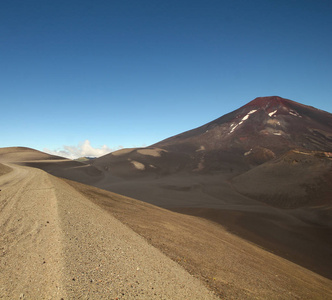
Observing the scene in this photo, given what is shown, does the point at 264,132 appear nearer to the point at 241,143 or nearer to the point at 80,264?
the point at 241,143

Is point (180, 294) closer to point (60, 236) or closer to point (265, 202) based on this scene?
point (60, 236)

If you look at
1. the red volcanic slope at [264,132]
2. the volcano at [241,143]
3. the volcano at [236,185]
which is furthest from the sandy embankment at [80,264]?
the red volcanic slope at [264,132]

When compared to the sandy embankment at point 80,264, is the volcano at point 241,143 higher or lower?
higher

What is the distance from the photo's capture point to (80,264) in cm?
358

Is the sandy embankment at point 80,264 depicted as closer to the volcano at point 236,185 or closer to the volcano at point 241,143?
the volcano at point 236,185

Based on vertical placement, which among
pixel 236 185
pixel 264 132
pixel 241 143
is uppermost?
pixel 264 132

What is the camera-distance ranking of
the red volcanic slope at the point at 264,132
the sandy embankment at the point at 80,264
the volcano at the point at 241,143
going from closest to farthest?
the sandy embankment at the point at 80,264 → the volcano at the point at 241,143 → the red volcanic slope at the point at 264,132

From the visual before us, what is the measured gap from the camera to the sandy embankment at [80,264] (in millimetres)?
2959

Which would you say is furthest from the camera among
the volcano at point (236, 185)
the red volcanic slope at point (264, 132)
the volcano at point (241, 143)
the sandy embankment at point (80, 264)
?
the red volcanic slope at point (264, 132)

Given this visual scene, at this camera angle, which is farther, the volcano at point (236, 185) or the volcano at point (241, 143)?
the volcano at point (241, 143)

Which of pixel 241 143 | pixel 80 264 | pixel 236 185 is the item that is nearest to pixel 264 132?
pixel 241 143

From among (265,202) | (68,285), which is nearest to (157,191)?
(265,202)

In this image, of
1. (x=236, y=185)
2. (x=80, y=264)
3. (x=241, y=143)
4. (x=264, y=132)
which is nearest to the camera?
(x=80, y=264)

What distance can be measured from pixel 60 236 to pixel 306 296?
244 inches
